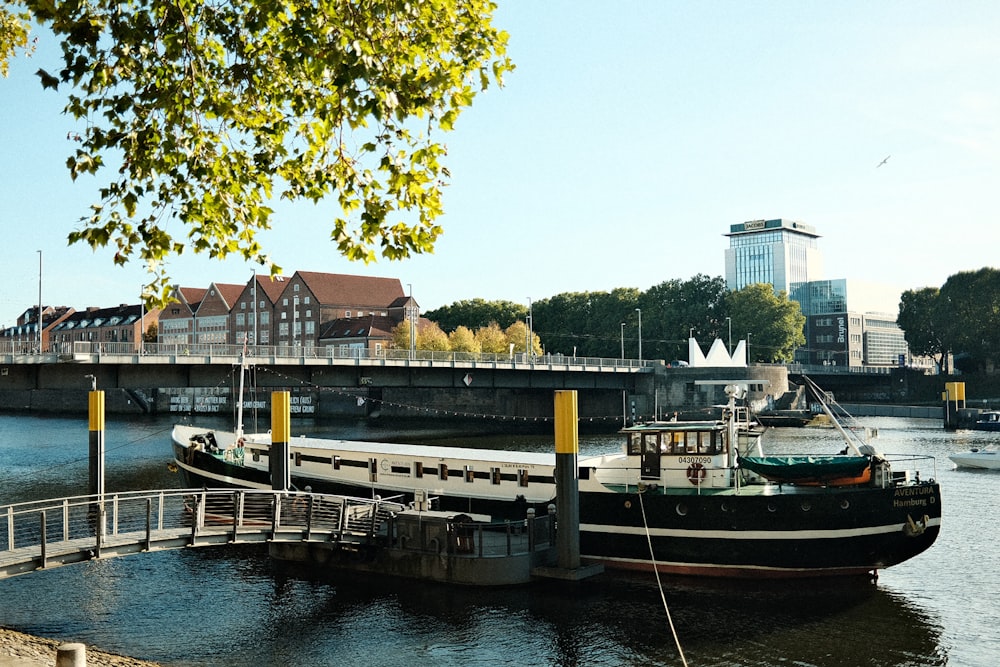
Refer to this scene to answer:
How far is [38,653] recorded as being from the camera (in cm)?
2005

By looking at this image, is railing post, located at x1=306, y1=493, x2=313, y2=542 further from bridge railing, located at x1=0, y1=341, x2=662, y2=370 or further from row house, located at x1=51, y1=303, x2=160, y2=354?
row house, located at x1=51, y1=303, x2=160, y2=354

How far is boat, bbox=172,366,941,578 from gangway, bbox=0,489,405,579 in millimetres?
3332

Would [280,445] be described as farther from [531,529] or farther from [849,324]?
[849,324]

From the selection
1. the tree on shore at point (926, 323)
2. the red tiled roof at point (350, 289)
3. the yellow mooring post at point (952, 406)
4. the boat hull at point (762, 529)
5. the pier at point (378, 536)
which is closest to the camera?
the pier at point (378, 536)

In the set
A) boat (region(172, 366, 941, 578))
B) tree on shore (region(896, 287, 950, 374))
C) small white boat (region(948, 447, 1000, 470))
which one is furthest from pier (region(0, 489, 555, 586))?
tree on shore (region(896, 287, 950, 374))

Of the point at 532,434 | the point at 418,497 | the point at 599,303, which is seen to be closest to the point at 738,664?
the point at 418,497

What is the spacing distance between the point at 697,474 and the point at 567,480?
19.8ft

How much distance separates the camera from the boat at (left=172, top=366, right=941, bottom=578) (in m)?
28.3

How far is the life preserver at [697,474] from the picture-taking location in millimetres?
30594

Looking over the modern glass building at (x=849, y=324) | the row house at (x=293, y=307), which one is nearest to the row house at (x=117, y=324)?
the row house at (x=293, y=307)

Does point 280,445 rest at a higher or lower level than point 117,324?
lower

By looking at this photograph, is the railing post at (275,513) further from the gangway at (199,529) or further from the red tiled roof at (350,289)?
the red tiled roof at (350,289)

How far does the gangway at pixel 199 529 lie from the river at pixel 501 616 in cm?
185

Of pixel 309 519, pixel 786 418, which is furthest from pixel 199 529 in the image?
pixel 786 418
